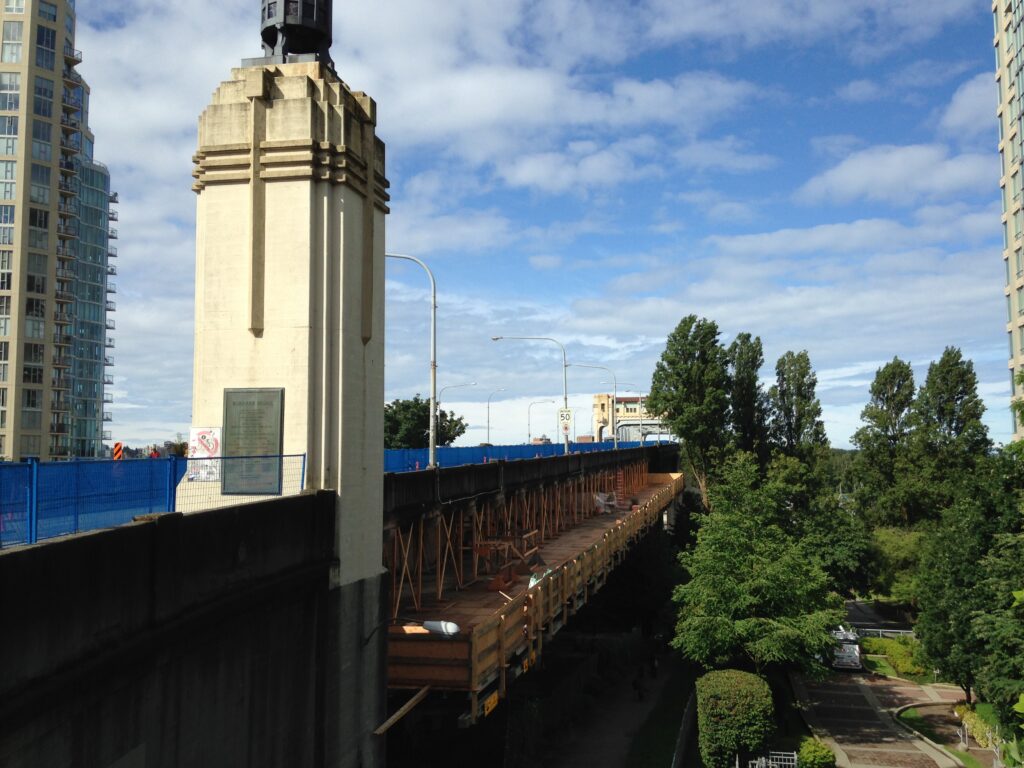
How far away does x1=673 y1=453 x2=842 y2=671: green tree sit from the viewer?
30.6 meters

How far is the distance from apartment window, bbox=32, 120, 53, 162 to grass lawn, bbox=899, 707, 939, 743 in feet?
Result: 242

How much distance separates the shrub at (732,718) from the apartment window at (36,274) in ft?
215

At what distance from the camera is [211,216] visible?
1357 centimetres

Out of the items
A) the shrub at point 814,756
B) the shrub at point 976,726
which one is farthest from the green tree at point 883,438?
the shrub at point 814,756

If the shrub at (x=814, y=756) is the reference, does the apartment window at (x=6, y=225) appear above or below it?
above

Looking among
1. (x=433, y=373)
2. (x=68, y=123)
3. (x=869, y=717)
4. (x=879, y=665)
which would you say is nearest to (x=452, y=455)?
(x=433, y=373)

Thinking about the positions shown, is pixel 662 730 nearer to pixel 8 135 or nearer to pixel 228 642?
pixel 228 642

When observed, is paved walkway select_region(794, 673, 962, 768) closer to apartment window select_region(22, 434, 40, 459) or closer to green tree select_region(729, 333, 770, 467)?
green tree select_region(729, 333, 770, 467)

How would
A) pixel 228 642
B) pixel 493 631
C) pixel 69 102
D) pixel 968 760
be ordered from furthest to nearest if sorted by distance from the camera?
1. pixel 69 102
2. pixel 968 760
3. pixel 493 631
4. pixel 228 642

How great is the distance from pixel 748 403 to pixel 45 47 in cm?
6591

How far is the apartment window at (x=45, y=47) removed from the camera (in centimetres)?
6938

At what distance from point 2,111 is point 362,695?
71.8 m

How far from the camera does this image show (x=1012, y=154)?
53312 millimetres

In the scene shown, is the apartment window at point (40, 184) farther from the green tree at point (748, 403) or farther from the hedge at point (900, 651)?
the hedge at point (900, 651)
